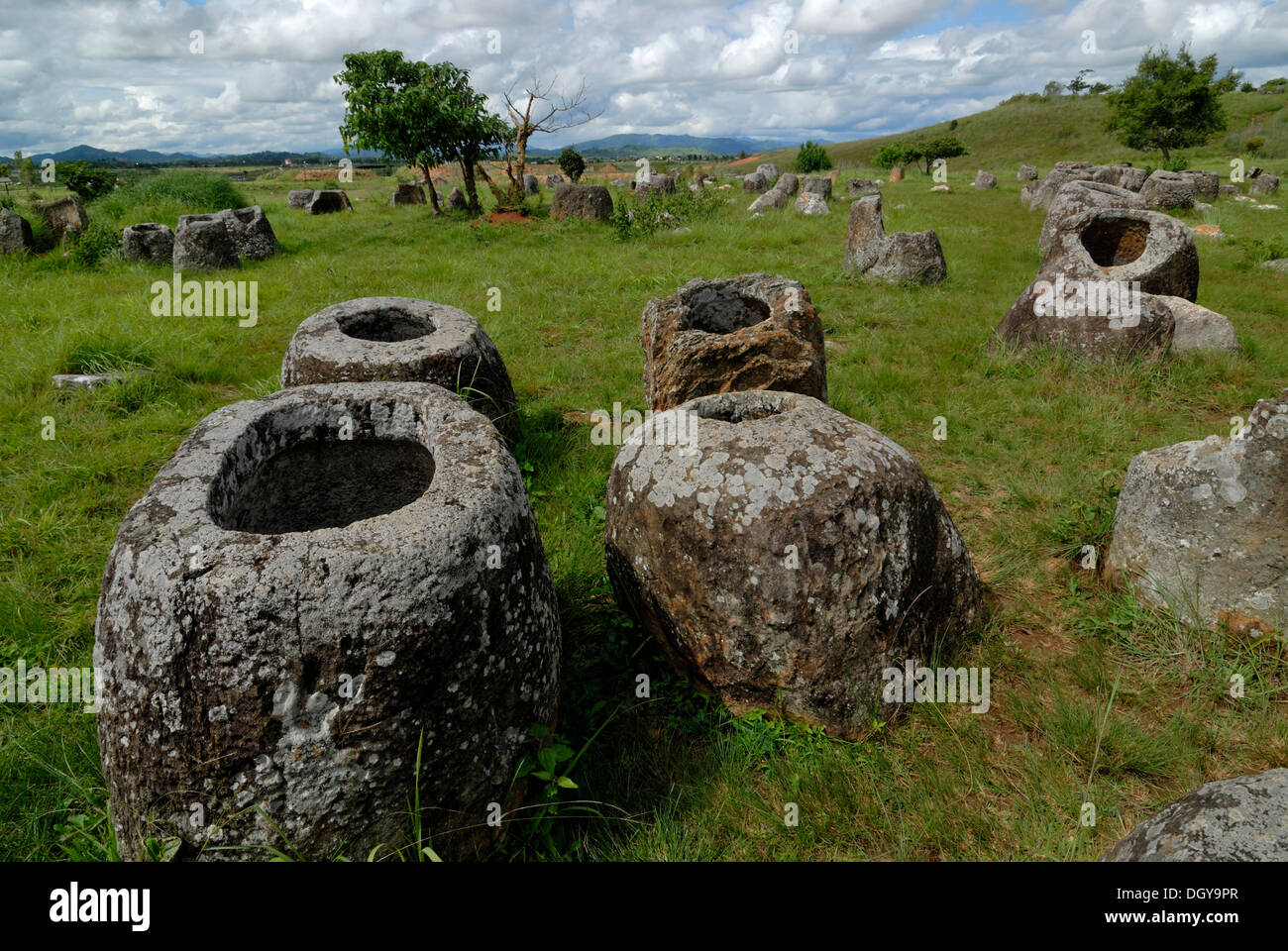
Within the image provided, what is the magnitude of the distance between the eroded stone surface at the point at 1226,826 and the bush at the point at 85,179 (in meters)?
27.6

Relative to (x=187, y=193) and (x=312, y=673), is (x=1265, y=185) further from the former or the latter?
(x=187, y=193)

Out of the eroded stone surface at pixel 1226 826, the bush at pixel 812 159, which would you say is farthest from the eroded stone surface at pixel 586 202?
the bush at pixel 812 159

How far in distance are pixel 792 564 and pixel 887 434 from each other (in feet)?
12.0

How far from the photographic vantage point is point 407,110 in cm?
1634

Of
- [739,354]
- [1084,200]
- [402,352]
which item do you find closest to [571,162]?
[1084,200]

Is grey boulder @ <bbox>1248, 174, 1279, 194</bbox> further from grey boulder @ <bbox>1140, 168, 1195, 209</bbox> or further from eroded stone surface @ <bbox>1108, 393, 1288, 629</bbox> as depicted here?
eroded stone surface @ <bbox>1108, 393, 1288, 629</bbox>

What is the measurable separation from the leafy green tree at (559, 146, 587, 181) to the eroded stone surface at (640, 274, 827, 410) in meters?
24.6

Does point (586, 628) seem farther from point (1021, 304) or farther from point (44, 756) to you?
point (1021, 304)

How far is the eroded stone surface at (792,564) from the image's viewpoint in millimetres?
3039

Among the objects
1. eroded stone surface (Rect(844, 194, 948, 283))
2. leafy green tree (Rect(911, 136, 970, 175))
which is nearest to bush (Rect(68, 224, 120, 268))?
eroded stone surface (Rect(844, 194, 948, 283))

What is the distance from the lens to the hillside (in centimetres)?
3463

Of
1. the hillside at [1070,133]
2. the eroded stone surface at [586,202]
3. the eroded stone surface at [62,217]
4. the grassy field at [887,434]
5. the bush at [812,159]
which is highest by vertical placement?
the hillside at [1070,133]

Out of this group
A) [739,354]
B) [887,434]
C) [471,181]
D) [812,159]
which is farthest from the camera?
[812,159]

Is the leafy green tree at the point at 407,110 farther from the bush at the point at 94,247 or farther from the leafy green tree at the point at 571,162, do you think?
the leafy green tree at the point at 571,162
